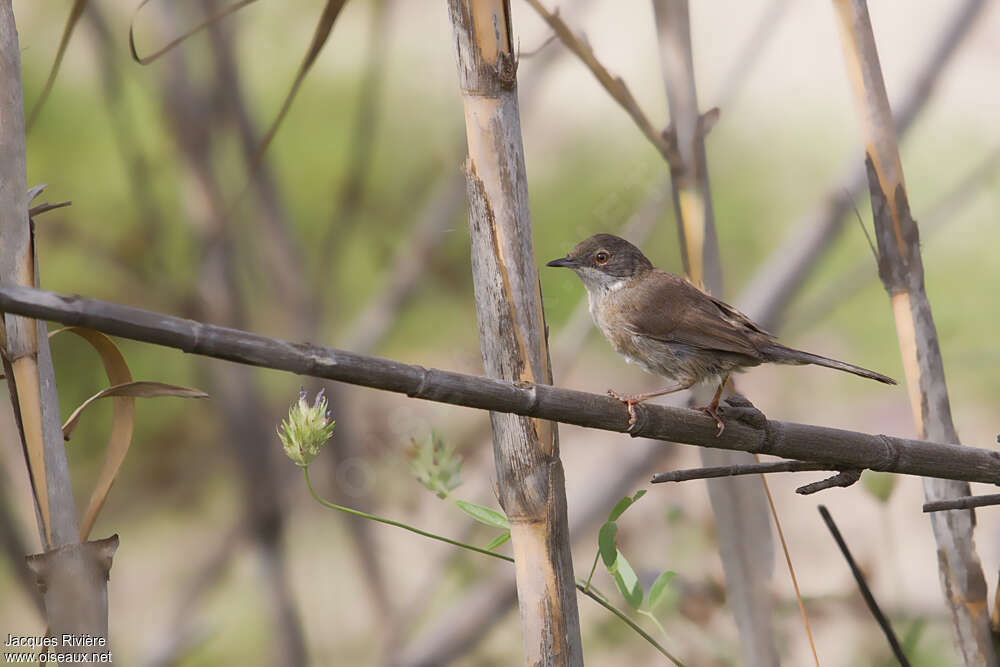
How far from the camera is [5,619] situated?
7.29ft

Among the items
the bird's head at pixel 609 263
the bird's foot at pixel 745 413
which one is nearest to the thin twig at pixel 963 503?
the bird's foot at pixel 745 413

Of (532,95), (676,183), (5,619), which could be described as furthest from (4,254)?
(5,619)

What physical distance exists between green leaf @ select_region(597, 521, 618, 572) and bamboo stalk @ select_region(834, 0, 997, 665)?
0.34 meters

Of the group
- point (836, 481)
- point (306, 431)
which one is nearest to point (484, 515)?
point (306, 431)

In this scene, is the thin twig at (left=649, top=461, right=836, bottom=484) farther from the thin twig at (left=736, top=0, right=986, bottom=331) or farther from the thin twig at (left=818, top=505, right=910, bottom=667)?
the thin twig at (left=736, top=0, right=986, bottom=331)

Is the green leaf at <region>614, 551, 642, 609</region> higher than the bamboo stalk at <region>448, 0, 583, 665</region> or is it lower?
lower

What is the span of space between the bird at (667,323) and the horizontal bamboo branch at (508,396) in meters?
Answer: 0.30

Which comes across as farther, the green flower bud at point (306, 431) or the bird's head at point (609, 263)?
the bird's head at point (609, 263)

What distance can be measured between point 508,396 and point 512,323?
17 centimetres

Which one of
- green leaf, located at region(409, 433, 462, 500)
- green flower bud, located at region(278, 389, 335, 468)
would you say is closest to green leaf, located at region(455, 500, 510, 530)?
green leaf, located at region(409, 433, 462, 500)

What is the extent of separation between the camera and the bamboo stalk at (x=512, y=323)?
0.72 m

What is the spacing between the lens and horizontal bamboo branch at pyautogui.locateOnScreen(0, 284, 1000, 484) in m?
0.46

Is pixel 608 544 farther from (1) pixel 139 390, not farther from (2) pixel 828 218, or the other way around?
(2) pixel 828 218

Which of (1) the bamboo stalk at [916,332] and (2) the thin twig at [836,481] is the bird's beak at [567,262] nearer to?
(1) the bamboo stalk at [916,332]
